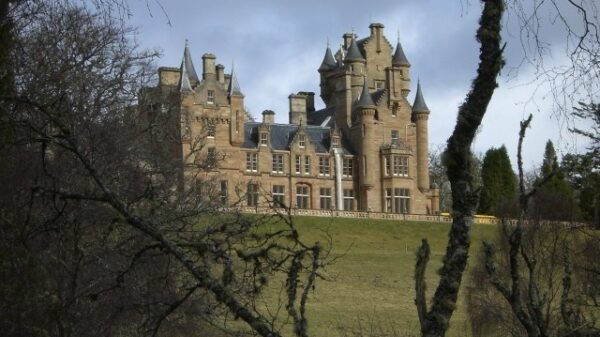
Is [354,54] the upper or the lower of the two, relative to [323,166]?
upper

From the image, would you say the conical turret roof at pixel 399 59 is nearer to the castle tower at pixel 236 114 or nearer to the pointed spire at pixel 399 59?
the pointed spire at pixel 399 59

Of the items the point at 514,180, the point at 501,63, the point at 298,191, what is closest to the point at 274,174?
the point at 298,191

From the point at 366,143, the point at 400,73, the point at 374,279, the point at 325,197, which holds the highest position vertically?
the point at 400,73

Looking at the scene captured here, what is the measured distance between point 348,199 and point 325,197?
5.89 ft

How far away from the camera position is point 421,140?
7262 centimetres

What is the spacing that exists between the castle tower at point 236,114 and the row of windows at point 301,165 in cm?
164

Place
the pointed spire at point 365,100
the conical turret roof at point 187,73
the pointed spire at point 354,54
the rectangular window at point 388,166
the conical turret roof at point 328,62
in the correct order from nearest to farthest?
the conical turret roof at point 187,73, the rectangular window at point 388,166, the pointed spire at point 365,100, the pointed spire at point 354,54, the conical turret roof at point 328,62

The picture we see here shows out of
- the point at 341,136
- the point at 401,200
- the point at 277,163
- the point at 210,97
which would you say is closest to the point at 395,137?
the point at 341,136

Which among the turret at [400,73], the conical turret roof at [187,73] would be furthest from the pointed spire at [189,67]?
the turret at [400,73]

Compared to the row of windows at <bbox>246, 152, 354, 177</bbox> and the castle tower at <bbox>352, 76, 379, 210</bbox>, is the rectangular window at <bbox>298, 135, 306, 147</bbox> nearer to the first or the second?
the row of windows at <bbox>246, 152, 354, 177</bbox>

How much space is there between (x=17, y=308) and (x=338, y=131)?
63.2m

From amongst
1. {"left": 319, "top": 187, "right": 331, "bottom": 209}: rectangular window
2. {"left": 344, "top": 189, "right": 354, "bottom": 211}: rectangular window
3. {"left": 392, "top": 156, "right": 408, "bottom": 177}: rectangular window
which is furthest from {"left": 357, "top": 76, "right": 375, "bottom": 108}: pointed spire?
{"left": 319, "top": 187, "right": 331, "bottom": 209}: rectangular window

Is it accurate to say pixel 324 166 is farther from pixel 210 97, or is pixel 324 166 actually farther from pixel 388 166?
pixel 210 97

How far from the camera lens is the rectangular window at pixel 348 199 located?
69.2 meters
